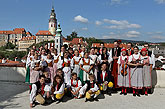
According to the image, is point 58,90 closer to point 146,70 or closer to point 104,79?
point 104,79

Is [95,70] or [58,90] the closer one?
[58,90]

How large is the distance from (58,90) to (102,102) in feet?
4.28

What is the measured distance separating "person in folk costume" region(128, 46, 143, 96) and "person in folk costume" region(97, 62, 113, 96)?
0.70 m

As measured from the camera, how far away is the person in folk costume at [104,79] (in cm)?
482

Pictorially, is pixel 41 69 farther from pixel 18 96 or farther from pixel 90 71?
pixel 90 71

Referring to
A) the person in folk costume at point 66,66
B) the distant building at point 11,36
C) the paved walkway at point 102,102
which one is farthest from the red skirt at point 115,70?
the distant building at point 11,36

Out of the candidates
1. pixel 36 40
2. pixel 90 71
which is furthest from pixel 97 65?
pixel 36 40

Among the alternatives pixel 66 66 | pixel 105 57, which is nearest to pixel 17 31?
pixel 66 66

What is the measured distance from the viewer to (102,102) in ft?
13.7

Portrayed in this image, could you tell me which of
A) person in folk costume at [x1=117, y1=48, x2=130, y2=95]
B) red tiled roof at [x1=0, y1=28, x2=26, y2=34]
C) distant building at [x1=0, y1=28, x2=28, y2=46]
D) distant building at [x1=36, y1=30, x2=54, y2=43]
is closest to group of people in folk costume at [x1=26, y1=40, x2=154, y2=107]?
person in folk costume at [x1=117, y1=48, x2=130, y2=95]

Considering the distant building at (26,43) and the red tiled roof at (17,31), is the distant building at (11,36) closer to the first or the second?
the red tiled roof at (17,31)

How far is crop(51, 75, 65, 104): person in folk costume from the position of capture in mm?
4179

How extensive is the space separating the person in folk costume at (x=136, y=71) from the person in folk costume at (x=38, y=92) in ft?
9.03

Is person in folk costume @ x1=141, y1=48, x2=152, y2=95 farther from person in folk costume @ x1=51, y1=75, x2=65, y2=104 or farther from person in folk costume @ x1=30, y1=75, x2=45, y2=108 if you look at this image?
person in folk costume @ x1=30, y1=75, x2=45, y2=108
